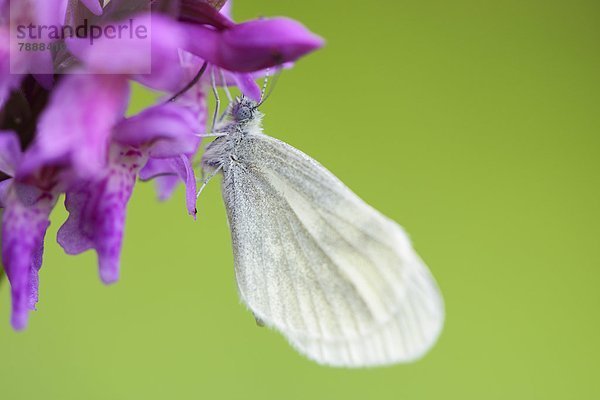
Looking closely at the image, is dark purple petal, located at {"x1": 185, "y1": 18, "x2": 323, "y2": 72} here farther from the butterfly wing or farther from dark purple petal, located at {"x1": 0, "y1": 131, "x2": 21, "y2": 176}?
the butterfly wing

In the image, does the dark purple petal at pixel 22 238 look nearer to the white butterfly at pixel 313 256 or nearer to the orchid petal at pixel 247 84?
the orchid petal at pixel 247 84

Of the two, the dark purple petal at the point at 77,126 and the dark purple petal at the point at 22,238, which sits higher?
the dark purple petal at the point at 77,126

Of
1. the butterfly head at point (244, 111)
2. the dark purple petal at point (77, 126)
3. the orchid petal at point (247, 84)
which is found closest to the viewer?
the dark purple petal at point (77, 126)

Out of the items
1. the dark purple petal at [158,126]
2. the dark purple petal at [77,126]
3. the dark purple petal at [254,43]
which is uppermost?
the dark purple petal at [254,43]

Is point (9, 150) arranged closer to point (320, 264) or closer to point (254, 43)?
point (254, 43)

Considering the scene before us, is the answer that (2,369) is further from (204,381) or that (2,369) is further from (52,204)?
(52,204)

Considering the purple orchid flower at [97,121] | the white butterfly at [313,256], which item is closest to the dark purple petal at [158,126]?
the purple orchid flower at [97,121]

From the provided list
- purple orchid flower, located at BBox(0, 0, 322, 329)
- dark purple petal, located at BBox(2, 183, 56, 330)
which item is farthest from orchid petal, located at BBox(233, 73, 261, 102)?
dark purple petal, located at BBox(2, 183, 56, 330)
